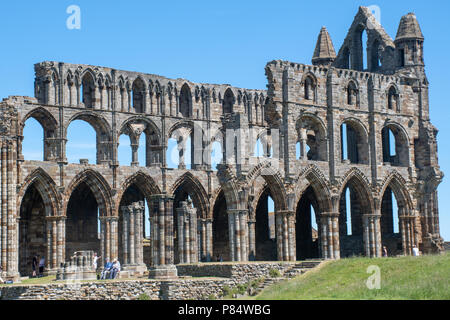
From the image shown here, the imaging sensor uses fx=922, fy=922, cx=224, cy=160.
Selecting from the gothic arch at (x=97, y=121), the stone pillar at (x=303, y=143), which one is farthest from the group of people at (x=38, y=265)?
the stone pillar at (x=303, y=143)

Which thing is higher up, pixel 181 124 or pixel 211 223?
pixel 181 124

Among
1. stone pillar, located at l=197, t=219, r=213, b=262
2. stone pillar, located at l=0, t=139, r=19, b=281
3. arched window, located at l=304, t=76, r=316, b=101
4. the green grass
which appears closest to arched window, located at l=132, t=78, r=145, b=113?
stone pillar, located at l=197, t=219, r=213, b=262

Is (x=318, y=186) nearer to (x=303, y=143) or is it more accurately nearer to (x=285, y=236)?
(x=303, y=143)

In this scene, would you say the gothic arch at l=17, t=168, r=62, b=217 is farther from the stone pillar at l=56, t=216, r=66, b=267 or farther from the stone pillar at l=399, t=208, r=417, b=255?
the stone pillar at l=399, t=208, r=417, b=255

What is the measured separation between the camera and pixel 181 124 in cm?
5722

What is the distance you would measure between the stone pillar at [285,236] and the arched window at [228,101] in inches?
444

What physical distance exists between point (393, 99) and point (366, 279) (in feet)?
81.8

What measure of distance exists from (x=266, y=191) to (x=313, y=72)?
407 inches

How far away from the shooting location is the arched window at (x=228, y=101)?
59725mm

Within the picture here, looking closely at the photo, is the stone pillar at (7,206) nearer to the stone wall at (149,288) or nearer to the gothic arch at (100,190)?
the gothic arch at (100,190)

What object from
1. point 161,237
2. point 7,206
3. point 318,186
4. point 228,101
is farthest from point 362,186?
point 7,206

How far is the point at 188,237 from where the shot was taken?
52.2 metres
